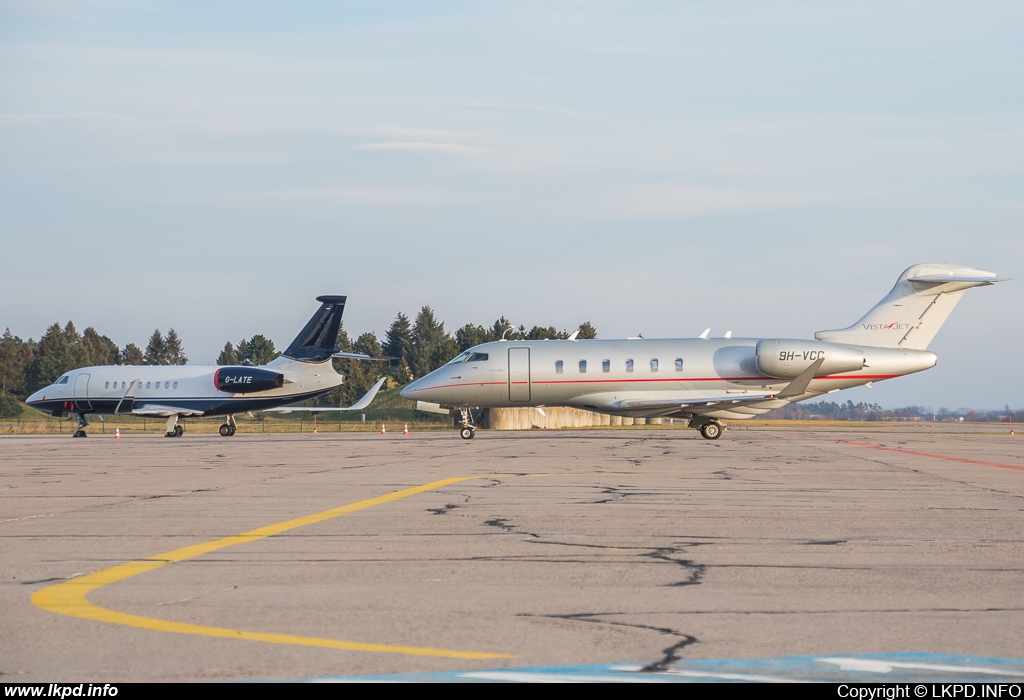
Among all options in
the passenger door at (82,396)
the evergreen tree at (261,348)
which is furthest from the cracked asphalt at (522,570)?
the evergreen tree at (261,348)

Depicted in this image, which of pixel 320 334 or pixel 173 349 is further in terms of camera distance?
pixel 173 349

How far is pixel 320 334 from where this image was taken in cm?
5012

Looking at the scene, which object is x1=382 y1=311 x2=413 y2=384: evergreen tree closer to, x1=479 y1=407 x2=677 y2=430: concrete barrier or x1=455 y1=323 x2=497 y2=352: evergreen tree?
x1=455 y1=323 x2=497 y2=352: evergreen tree

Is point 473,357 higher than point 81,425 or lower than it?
higher

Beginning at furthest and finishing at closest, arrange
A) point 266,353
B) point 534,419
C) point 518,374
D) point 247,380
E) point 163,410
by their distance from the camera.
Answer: point 266,353
point 534,419
point 163,410
point 247,380
point 518,374

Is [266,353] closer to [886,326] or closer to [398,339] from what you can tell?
[398,339]

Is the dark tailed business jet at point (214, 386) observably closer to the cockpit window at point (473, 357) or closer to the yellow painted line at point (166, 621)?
the cockpit window at point (473, 357)

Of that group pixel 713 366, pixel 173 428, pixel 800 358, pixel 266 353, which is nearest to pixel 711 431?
pixel 713 366

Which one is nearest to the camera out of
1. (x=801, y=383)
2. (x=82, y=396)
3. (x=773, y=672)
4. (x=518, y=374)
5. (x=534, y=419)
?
(x=773, y=672)

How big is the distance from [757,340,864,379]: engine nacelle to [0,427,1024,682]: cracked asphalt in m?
17.3

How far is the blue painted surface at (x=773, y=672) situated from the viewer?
200 inches

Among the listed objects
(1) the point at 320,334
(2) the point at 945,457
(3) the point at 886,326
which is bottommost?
(2) the point at 945,457

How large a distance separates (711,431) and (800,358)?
4029 millimetres

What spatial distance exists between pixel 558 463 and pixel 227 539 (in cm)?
1302
